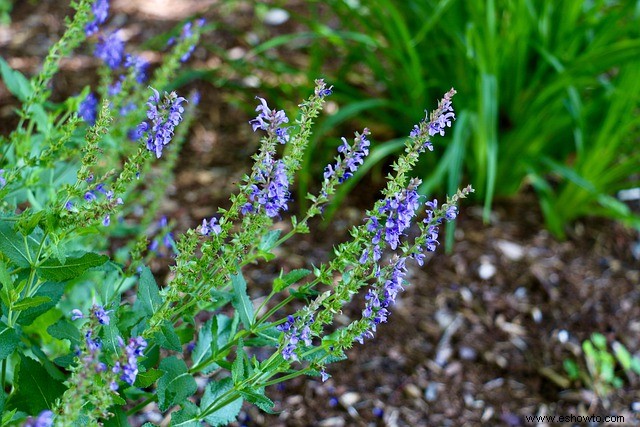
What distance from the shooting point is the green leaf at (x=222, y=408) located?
154 centimetres

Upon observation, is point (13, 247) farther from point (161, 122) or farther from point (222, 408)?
point (222, 408)

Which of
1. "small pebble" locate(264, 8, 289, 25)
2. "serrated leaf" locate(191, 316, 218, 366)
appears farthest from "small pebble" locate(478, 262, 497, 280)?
"small pebble" locate(264, 8, 289, 25)

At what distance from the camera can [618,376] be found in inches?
102

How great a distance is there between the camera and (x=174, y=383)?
4.90 feet

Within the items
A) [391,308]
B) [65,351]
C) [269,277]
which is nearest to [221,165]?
[269,277]

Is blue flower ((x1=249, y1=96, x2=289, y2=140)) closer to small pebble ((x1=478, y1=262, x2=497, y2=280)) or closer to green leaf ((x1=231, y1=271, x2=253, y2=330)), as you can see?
green leaf ((x1=231, y1=271, x2=253, y2=330))

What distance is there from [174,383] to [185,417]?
7 centimetres

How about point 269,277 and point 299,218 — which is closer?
point 269,277

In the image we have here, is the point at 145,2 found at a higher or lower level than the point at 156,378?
lower

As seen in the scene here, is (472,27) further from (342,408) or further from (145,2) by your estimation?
(145,2)

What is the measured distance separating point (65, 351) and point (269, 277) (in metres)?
1.09

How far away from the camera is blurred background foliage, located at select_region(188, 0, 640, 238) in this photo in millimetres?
2773

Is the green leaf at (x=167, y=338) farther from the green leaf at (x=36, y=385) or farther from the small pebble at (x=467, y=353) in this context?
the small pebble at (x=467, y=353)

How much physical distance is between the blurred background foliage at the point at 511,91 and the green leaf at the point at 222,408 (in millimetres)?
1323
